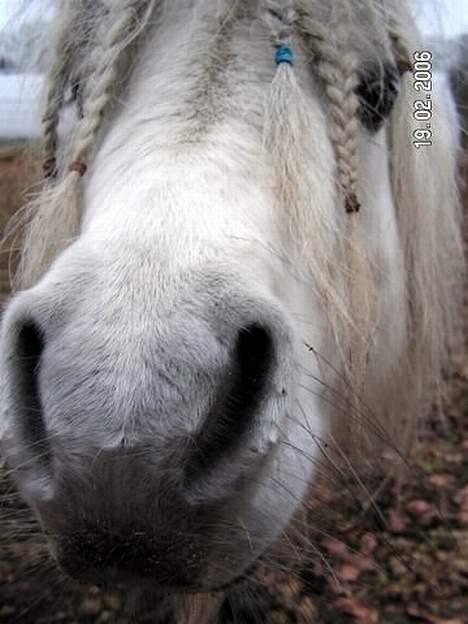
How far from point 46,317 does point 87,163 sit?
65cm

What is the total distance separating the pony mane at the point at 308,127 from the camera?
149 cm

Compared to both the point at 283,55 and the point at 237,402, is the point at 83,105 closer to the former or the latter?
the point at 283,55

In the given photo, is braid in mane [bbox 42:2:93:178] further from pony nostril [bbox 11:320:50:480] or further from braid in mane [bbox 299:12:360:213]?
pony nostril [bbox 11:320:50:480]

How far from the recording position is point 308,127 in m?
1.54

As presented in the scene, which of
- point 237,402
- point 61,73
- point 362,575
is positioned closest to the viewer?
point 237,402

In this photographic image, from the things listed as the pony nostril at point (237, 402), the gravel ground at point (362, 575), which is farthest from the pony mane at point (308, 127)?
the gravel ground at point (362, 575)

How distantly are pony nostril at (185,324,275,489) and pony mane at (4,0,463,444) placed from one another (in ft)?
1.16

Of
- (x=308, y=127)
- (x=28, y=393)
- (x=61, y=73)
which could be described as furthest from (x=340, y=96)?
(x=28, y=393)

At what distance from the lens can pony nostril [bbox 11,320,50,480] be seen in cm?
113

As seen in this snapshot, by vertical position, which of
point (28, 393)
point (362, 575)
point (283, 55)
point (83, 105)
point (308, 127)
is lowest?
point (362, 575)

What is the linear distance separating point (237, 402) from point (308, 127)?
0.70 m

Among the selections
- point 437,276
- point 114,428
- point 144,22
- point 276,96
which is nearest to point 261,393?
point 114,428
